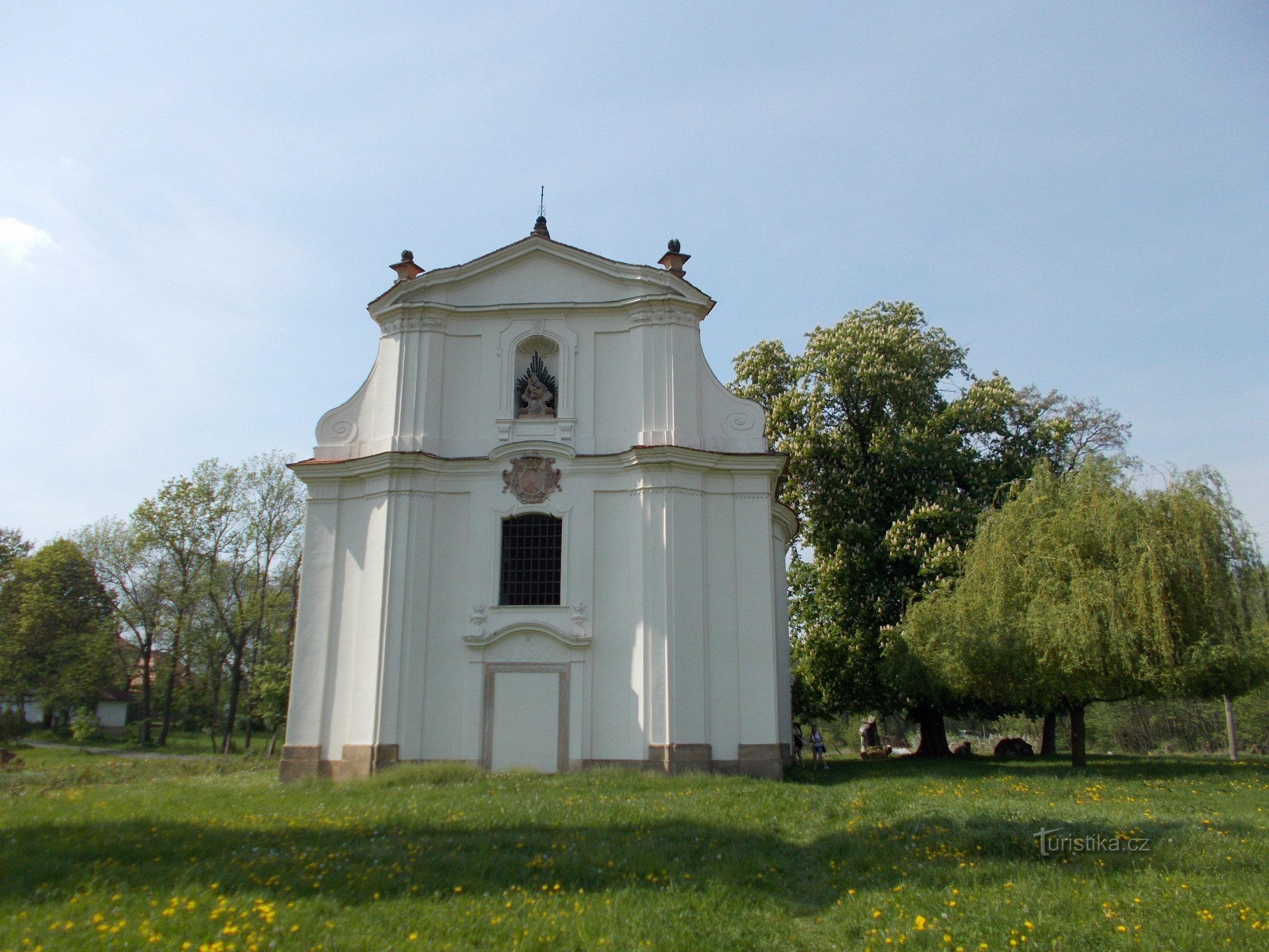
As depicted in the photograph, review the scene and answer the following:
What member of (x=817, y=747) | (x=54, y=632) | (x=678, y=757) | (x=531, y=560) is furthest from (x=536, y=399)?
(x=54, y=632)

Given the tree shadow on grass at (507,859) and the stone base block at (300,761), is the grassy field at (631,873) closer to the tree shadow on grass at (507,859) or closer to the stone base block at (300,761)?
the tree shadow on grass at (507,859)

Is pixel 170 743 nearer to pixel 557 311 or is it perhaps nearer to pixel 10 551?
pixel 10 551

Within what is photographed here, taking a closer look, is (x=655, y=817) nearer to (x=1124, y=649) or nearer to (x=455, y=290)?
(x=1124, y=649)

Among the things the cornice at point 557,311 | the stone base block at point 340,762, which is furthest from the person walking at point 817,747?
the cornice at point 557,311

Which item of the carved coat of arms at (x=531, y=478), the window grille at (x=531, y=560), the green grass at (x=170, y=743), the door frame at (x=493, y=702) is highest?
the carved coat of arms at (x=531, y=478)

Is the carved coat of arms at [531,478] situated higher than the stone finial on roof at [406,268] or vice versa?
the stone finial on roof at [406,268]

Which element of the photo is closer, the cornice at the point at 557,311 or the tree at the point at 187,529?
the cornice at the point at 557,311

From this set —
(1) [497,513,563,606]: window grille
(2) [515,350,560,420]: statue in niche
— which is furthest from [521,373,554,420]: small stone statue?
(1) [497,513,563,606]: window grille

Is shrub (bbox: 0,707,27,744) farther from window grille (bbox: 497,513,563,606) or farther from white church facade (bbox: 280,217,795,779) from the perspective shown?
window grille (bbox: 497,513,563,606)

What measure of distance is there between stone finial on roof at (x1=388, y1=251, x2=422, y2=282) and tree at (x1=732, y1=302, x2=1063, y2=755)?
41.7ft

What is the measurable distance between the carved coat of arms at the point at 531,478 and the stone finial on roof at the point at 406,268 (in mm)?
6647

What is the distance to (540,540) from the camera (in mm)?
21297

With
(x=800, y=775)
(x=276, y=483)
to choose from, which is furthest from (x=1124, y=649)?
(x=276, y=483)

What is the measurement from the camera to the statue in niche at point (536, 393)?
2241 centimetres
